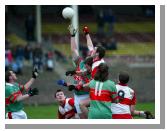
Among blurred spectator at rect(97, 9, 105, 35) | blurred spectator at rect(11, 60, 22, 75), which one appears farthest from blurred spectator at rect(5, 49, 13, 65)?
blurred spectator at rect(97, 9, 105, 35)

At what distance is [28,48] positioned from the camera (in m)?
29.3

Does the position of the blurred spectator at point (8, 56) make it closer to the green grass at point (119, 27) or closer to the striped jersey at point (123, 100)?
the green grass at point (119, 27)

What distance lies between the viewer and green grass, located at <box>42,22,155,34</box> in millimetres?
34469

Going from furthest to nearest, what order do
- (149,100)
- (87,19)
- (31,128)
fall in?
(87,19) → (149,100) → (31,128)

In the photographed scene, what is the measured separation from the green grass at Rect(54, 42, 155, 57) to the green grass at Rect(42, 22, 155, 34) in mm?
1505

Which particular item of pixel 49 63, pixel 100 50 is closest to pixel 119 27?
pixel 49 63

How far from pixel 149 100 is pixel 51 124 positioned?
47.8ft

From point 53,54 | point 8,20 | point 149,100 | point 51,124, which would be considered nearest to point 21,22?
point 8,20

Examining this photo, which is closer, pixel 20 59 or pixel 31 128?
pixel 31 128

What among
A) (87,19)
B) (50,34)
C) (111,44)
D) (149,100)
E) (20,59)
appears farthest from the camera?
(87,19)

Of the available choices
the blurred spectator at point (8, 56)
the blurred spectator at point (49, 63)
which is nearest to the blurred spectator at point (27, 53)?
the blurred spectator at point (49, 63)

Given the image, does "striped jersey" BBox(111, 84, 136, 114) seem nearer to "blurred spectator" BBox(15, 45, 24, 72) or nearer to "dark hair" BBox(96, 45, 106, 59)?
"dark hair" BBox(96, 45, 106, 59)

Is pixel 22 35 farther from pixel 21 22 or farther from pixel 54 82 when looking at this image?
pixel 54 82

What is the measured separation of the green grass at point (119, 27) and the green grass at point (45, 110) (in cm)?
1020
